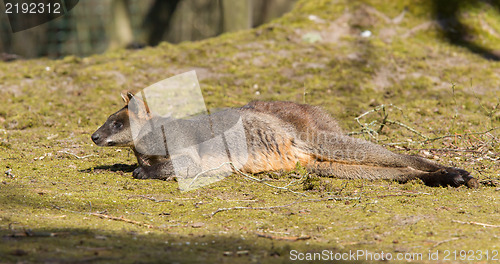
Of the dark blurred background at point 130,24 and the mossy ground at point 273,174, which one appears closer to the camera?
the mossy ground at point 273,174

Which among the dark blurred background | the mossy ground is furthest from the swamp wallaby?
the dark blurred background

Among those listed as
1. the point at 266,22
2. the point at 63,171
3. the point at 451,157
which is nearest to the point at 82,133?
the point at 63,171

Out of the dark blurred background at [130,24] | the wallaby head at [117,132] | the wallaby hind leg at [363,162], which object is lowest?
the wallaby hind leg at [363,162]

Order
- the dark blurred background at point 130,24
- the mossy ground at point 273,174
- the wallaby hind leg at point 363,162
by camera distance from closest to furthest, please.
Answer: the mossy ground at point 273,174, the wallaby hind leg at point 363,162, the dark blurred background at point 130,24

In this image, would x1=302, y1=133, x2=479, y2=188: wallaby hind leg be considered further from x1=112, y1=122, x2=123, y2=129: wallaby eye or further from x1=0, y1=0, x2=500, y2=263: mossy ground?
x1=112, y1=122, x2=123, y2=129: wallaby eye

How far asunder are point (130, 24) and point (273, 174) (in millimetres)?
8126

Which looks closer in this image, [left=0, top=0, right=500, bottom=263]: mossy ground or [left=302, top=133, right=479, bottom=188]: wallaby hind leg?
[left=0, top=0, right=500, bottom=263]: mossy ground

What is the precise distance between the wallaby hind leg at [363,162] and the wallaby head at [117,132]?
2.00 metres

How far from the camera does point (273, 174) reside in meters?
5.55

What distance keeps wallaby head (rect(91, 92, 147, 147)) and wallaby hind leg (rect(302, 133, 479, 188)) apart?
2004 millimetres

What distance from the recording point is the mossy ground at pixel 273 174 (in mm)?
3477

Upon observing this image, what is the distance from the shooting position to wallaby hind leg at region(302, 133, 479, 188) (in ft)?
17.5

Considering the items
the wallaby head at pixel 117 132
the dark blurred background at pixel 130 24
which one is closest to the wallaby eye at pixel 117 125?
the wallaby head at pixel 117 132

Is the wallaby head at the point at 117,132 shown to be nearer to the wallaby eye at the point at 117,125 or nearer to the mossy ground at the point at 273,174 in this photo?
the wallaby eye at the point at 117,125
